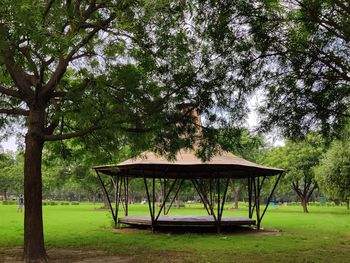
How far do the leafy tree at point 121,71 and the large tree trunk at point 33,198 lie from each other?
0.02 metres

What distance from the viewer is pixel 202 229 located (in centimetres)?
2033

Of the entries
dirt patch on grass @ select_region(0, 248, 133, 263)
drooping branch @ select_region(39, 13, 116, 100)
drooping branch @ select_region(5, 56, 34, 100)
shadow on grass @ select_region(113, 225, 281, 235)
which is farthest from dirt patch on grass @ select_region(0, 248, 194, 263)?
shadow on grass @ select_region(113, 225, 281, 235)

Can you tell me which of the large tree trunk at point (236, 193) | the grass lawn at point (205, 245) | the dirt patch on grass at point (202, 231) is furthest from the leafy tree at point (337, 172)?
the large tree trunk at point (236, 193)

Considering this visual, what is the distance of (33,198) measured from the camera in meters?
10.9

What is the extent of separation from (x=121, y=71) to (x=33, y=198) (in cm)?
388

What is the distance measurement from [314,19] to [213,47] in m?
2.03

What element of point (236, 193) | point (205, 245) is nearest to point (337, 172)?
point (205, 245)

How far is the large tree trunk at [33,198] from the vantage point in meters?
10.7

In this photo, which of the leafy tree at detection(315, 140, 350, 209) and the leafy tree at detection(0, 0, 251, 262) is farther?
the leafy tree at detection(315, 140, 350, 209)

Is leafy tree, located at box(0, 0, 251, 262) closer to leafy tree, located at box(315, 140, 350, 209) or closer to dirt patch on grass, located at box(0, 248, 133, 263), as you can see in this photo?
dirt patch on grass, located at box(0, 248, 133, 263)

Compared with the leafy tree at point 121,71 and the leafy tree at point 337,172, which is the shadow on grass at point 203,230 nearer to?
the leafy tree at point 121,71

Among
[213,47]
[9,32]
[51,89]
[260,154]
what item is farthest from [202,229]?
[260,154]

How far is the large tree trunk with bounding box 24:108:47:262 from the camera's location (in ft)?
35.2

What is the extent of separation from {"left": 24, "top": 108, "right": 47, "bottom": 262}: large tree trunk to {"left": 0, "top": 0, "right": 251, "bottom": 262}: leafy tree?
2 centimetres
